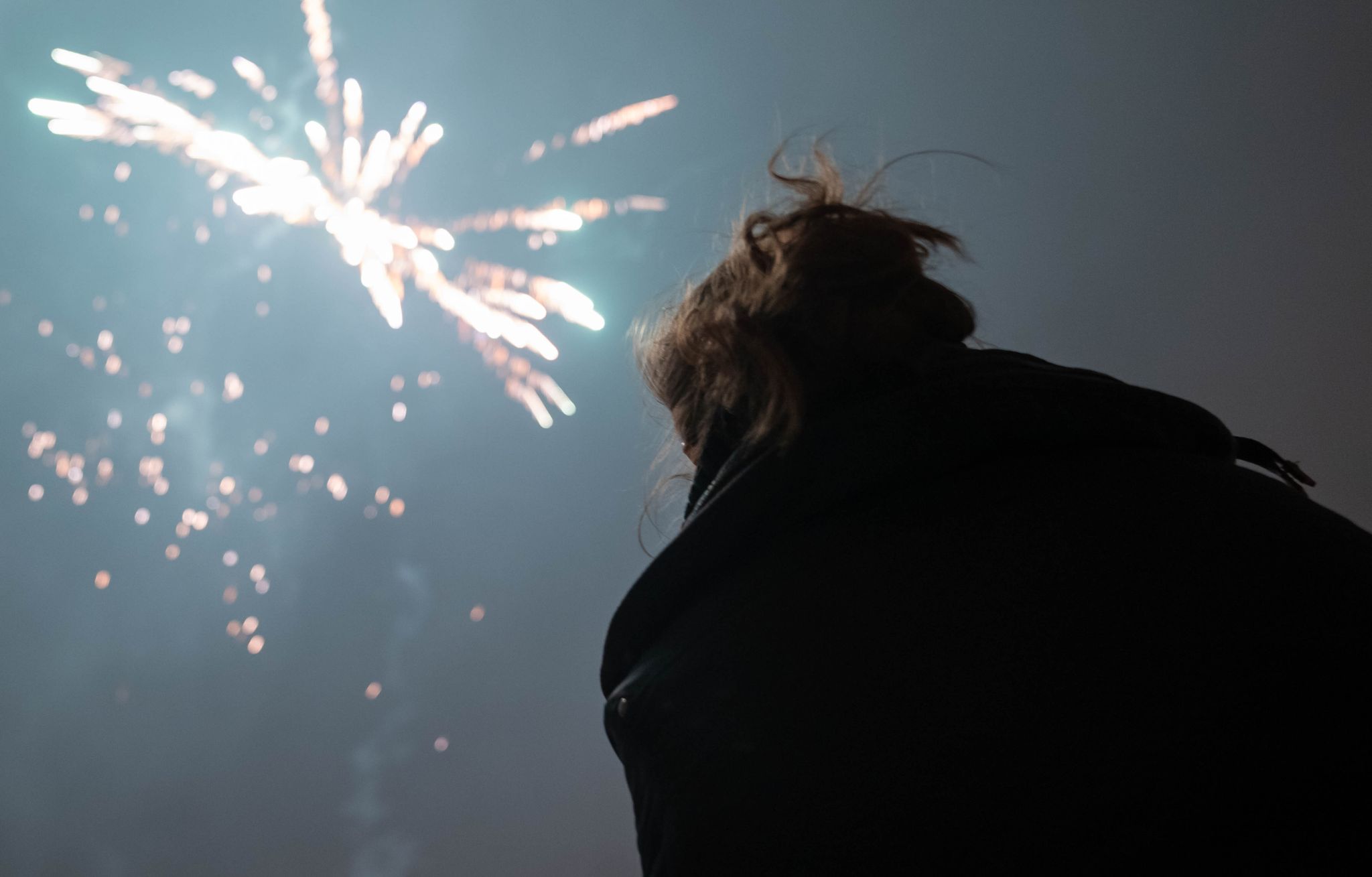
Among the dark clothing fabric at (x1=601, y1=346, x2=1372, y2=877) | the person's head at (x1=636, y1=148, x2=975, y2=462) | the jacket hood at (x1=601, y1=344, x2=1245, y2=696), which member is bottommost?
the dark clothing fabric at (x1=601, y1=346, x2=1372, y2=877)

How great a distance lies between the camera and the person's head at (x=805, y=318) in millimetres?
1062

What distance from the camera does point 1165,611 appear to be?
2.48 feet

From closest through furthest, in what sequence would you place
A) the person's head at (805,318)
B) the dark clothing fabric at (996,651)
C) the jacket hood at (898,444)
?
1. the dark clothing fabric at (996,651)
2. the jacket hood at (898,444)
3. the person's head at (805,318)

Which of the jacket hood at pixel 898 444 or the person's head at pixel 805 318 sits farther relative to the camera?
the person's head at pixel 805 318

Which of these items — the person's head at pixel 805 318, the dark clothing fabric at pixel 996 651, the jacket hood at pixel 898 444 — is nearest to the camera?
the dark clothing fabric at pixel 996 651

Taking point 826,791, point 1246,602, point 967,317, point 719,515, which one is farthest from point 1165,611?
point 967,317

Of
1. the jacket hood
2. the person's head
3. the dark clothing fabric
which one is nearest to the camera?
the dark clothing fabric

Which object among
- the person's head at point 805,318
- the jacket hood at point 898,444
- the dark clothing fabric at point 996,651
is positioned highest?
the person's head at point 805,318

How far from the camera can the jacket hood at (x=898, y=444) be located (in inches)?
35.9

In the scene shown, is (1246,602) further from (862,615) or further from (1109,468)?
(862,615)

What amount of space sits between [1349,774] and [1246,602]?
0.15 meters

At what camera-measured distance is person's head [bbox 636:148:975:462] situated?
41.8 inches

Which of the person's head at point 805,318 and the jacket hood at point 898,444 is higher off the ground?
the person's head at point 805,318

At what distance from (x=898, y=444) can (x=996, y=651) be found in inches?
9.5
